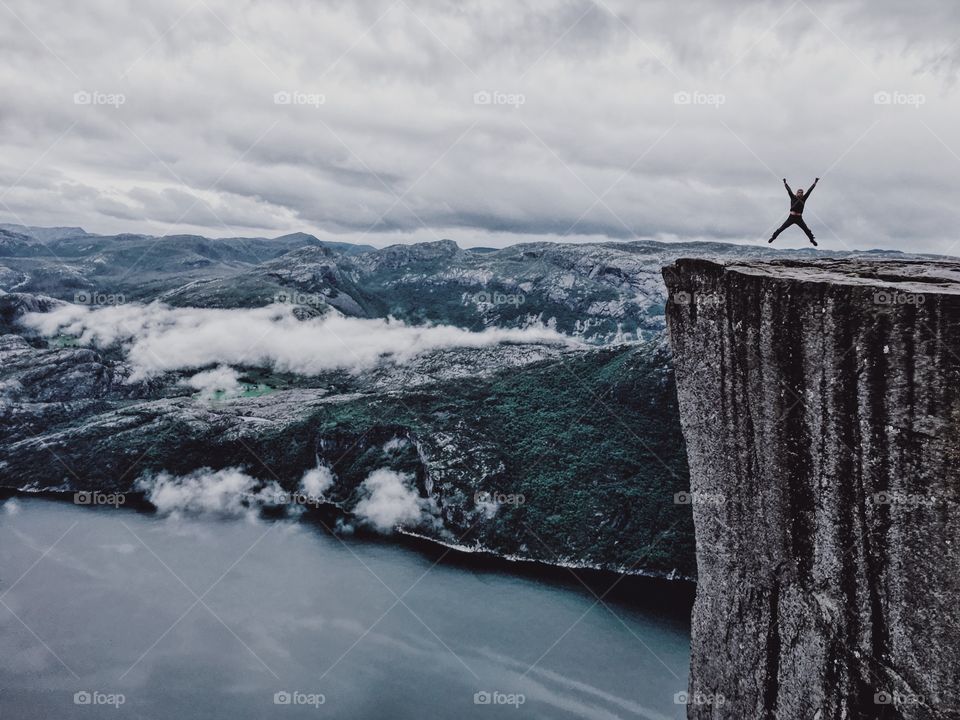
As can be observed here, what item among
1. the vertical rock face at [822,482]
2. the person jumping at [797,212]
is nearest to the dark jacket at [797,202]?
the person jumping at [797,212]

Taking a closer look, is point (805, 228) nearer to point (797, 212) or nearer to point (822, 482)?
point (797, 212)

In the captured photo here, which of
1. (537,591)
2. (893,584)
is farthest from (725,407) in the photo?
(537,591)

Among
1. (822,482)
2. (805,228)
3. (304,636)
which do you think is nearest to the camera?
(822,482)

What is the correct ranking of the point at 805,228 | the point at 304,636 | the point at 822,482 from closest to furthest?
the point at 822,482 < the point at 805,228 < the point at 304,636

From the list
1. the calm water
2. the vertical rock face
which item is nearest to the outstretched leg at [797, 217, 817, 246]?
the vertical rock face

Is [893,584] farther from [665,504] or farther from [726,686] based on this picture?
[665,504]

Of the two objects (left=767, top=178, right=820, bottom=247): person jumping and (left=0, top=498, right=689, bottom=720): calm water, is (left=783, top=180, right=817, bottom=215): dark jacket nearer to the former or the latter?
(left=767, top=178, right=820, bottom=247): person jumping

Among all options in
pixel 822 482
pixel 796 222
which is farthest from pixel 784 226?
pixel 822 482
